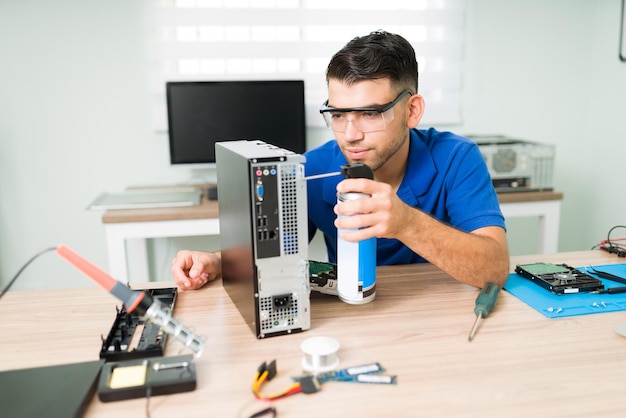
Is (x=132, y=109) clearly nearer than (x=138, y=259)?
No

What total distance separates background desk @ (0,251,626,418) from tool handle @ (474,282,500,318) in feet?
0.07

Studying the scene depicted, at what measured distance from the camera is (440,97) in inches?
117

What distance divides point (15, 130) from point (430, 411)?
8.48ft

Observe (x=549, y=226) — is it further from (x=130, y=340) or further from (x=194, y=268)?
(x=130, y=340)

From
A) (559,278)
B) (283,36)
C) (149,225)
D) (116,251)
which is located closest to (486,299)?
(559,278)

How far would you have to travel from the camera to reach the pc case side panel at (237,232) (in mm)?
957

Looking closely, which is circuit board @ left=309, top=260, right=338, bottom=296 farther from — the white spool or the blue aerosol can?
the white spool

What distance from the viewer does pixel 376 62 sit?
1300 millimetres

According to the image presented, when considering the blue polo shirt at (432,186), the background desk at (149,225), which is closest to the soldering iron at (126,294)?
the blue polo shirt at (432,186)

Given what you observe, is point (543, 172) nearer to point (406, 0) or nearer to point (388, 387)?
point (406, 0)

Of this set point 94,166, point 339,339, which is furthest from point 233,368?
point 94,166

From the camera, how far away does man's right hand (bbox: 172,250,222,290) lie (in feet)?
4.04

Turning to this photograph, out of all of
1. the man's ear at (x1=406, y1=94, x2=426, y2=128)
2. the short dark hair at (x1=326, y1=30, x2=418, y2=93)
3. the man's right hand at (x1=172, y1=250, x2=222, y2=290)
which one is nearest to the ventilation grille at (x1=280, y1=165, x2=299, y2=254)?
the man's right hand at (x1=172, y1=250, x2=222, y2=290)

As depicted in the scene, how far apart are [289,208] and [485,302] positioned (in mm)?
446
